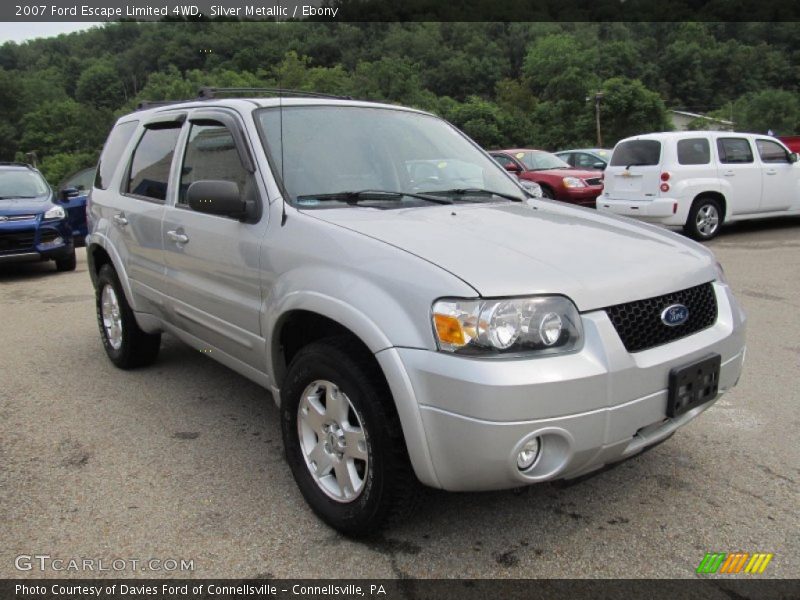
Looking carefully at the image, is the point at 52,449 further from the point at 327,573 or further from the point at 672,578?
the point at 672,578

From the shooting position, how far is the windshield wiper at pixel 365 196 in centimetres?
298

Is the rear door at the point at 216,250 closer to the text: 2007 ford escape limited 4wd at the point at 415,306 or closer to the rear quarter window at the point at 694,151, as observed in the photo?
the text: 2007 ford escape limited 4wd at the point at 415,306

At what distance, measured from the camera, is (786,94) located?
2141 inches

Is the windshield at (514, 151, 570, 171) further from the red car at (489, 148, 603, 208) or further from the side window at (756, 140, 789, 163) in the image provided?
the side window at (756, 140, 789, 163)

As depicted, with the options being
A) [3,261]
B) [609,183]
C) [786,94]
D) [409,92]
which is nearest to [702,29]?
[786,94]

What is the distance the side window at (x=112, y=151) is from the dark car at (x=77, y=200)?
5.52m

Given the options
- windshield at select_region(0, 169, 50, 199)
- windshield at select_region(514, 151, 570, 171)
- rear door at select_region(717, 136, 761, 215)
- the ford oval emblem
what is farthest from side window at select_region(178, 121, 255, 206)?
windshield at select_region(514, 151, 570, 171)

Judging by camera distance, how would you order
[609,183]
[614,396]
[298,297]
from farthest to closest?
1. [609,183]
2. [298,297]
3. [614,396]

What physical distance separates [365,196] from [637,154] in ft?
28.6

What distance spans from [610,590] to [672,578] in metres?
0.24

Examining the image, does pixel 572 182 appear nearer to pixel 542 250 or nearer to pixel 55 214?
pixel 55 214

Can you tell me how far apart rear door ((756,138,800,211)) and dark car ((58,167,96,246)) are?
1083 centimetres

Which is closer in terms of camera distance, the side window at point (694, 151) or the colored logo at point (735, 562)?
the colored logo at point (735, 562)

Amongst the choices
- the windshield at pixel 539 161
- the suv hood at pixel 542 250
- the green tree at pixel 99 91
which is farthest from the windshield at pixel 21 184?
the green tree at pixel 99 91
